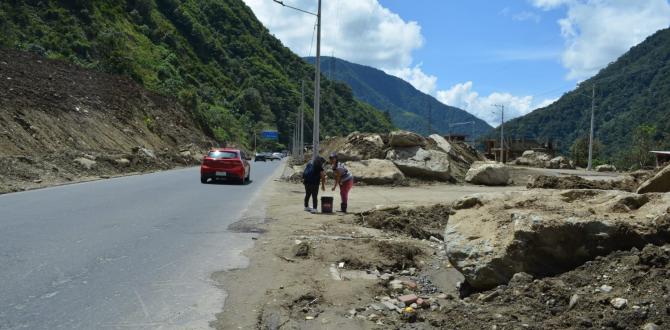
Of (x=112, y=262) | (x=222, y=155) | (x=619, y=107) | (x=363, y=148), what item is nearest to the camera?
(x=112, y=262)

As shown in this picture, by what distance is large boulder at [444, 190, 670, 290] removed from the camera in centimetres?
539

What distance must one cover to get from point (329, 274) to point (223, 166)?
16406 mm

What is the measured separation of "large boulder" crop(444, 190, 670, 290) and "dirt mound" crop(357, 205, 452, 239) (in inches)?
155

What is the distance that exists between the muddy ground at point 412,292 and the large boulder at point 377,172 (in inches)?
549

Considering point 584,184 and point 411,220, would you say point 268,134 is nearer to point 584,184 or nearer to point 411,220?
point 584,184

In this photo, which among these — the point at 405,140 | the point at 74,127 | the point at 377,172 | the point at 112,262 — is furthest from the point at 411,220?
the point at 74,127

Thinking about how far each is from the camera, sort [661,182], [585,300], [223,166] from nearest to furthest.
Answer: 1. [585,300]
2. [661,182]
3. [223,166]

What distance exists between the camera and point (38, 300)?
17.2 ft

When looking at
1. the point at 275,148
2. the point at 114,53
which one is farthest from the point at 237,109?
the point at 114,53

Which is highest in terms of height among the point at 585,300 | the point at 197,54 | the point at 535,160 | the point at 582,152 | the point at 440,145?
the point at 197,54

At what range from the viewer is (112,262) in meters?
6.94

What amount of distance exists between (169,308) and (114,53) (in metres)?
55.5

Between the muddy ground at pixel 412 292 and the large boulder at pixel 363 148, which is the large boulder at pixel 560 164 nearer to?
the large boulder at pixel 363 148

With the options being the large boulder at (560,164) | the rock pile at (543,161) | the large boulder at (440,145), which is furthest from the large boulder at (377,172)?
the rock pile at (543,161)
